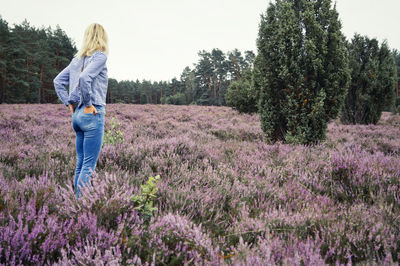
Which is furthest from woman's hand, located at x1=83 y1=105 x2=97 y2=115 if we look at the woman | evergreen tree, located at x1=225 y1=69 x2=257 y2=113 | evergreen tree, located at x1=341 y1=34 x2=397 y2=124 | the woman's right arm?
evergreen tree, located at x1=225 y1=69 x2=257 y2=113

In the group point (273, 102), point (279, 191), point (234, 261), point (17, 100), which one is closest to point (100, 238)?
point (234, 261)

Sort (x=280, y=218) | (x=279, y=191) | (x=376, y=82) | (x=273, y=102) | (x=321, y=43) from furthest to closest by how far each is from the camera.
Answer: (x=376, y=82) < (x=273, y=102) < (x=321, y=43) < (x=279, y=191) < (x=280, y=218)

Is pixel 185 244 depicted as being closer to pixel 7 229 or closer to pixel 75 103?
pixel 7 229

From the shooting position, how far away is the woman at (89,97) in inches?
96.9

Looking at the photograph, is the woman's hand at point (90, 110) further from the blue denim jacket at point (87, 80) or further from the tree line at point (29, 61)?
the tree line at point (29, 61)

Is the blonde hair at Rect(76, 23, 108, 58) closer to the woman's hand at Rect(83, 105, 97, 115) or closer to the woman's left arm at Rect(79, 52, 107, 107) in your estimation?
the woman's left arm at Rect(79, 52, 107, 107)

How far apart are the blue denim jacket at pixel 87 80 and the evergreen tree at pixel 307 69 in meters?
5.17

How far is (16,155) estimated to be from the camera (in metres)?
4.23

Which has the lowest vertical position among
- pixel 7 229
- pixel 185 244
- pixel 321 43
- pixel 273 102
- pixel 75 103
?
pixel 185 244

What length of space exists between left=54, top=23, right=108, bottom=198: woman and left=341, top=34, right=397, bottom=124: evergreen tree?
14.8 m

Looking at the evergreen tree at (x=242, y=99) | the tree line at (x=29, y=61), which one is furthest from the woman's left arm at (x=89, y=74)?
the tree line at (x=29, y=61)

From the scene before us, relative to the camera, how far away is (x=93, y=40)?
2.64 metres

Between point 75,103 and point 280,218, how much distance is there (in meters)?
2.78

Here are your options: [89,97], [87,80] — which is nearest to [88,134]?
[89,97]
